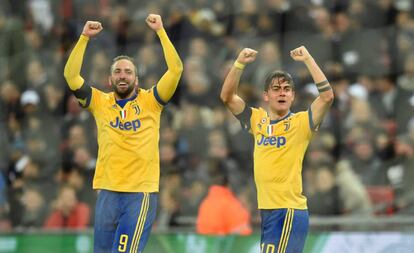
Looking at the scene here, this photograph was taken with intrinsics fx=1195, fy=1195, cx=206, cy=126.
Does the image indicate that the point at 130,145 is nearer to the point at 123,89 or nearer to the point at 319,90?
the point at 123,89

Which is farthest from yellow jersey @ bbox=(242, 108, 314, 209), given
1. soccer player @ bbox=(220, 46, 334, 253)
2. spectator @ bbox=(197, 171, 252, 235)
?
spectator @ bbox=(197, 171, 252, 235)

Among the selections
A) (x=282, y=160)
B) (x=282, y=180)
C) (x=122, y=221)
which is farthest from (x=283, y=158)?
(x=122, y=221)

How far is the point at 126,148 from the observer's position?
10.1 metres

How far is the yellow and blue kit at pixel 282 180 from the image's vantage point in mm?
9477

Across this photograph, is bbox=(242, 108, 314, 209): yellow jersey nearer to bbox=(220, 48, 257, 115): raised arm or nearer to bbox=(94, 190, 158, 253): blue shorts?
bbox=(220, 48, 257, 115): raised arm

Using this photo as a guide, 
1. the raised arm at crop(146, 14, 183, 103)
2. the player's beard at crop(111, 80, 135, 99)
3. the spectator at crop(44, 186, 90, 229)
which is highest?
the raised arm at crop(146, 14, 183, 103)

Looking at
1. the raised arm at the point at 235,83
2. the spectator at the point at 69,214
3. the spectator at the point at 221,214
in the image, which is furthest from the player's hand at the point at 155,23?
the spectator at the point at 69,214

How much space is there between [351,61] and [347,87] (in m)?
0.46

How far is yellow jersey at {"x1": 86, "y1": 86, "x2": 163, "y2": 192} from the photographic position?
33.0 feet

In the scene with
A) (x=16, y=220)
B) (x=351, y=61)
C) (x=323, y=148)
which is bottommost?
A: (x=16, y=220)

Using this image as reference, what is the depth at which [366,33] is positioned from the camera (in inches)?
589

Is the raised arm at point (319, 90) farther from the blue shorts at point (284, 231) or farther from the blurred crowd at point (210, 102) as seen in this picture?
the blurred crowd at point (210, 102)

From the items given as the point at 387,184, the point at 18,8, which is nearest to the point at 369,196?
the point at 387,184

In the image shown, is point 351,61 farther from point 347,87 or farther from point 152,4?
point 152,4
